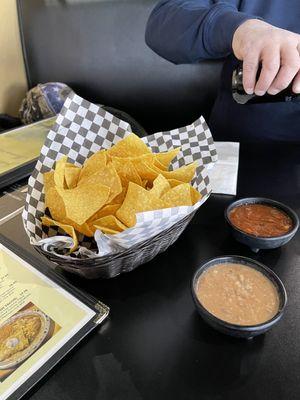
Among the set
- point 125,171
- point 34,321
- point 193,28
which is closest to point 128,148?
point 125,171

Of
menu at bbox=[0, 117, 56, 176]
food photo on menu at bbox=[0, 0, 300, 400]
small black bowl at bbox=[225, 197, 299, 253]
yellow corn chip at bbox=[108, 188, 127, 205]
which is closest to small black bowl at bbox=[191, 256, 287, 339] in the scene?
food photo on menu at bbox=[0, 0, 300, 400]

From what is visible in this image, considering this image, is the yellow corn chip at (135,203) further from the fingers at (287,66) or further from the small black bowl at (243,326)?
the fingers at (287,66)

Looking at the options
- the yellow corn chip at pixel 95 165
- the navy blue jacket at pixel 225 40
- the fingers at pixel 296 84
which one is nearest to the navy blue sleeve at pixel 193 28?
the navy blue jacket at pixel 225 40

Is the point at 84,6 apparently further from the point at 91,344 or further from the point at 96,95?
the point at 91,344

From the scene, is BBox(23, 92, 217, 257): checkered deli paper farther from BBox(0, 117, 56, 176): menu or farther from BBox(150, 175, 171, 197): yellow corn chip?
BBox(0, 117, 56, 176): menu

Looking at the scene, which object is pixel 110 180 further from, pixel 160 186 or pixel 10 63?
pixel 10 63

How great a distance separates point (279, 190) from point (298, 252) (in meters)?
0.31

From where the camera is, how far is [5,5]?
2562 millimetres

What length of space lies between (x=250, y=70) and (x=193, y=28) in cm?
43

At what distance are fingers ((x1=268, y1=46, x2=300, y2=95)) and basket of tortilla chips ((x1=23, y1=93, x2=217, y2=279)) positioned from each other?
24 cm

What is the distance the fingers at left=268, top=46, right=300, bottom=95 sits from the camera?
0.92m

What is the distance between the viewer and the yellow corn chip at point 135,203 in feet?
2.59

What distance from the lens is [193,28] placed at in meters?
1.28

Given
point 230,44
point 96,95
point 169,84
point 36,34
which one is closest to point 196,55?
point 230,44
